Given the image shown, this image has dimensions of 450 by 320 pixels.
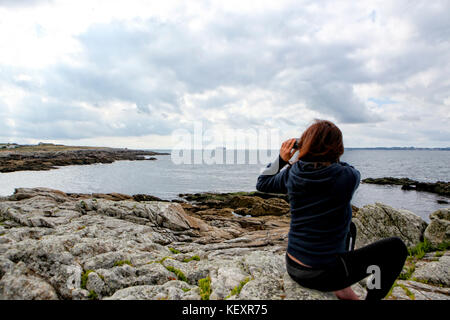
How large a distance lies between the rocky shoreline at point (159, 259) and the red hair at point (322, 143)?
2.35m

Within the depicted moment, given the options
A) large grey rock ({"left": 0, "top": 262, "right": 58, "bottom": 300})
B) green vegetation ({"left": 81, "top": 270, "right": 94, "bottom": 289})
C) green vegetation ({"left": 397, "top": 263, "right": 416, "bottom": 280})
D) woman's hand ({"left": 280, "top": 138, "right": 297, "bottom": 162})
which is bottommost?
green vegetation ({"left": 397, "top": 263, "right": 416, "bottom": 280})

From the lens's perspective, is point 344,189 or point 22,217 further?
point 22,217

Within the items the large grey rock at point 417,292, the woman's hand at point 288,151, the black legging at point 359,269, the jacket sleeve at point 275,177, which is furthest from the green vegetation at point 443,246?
the woman's hand at point 288,151

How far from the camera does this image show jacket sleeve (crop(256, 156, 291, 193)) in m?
3.58

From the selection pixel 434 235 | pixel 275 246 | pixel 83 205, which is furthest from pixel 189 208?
pixel 434 235

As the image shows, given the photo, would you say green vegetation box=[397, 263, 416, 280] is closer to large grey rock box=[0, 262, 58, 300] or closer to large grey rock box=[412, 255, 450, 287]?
large grey rock box=[412, 255, 450, 287]

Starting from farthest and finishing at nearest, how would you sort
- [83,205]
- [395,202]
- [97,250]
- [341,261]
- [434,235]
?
[395,202], [83,205], [434,235], [97,250], [341,261]

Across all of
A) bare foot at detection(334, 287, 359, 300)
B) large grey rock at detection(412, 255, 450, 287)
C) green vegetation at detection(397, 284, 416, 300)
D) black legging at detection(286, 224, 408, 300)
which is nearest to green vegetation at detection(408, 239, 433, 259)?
large grey rock at detection(412, 255, 450, 287)

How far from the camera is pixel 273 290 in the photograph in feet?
13.7

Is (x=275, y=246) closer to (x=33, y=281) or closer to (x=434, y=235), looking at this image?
(x=434, y=235)

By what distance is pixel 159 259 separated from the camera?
23.8ft

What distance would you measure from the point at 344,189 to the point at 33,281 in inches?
221

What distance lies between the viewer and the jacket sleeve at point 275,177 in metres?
3.58

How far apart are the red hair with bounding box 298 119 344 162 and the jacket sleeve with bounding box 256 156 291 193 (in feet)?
1.62
